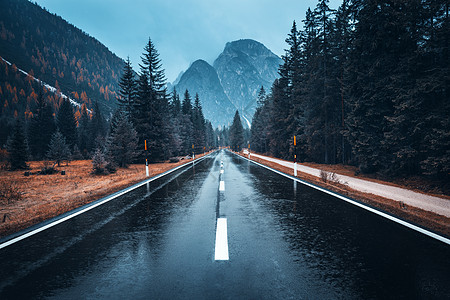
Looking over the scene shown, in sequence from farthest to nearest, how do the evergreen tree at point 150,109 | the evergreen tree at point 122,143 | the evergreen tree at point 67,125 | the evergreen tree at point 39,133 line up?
the evergreen tree at point 67,125 → the evergreen tree at point 39,133 → the evergreen tree at point 150,109 → the evergreen tree at point 122,143

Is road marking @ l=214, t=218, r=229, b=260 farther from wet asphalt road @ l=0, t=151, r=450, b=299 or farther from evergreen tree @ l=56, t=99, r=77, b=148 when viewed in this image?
evergreen tree @ l=56, t=99, r=77, b=148

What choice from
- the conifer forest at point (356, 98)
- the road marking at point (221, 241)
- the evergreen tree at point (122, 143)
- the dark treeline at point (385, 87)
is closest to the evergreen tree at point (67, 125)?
the conifer forest at point (356, 98)

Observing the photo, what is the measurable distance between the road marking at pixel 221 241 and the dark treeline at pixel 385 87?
36.2 feet

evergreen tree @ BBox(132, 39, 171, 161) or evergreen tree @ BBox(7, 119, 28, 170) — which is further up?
evergreen tree @ BBox(132, 39, 171, 161)

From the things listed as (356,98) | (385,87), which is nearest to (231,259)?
(385,87)

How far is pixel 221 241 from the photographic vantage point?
157 inches

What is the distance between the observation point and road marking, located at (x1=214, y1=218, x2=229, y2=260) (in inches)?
135

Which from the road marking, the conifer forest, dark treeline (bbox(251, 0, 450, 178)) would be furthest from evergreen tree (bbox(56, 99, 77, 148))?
the road marking

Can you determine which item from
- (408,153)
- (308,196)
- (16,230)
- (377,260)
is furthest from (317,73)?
(16,230)

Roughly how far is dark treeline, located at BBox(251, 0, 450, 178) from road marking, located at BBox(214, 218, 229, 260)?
36.2 feet

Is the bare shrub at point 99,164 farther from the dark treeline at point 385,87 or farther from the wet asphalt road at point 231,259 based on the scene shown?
the dark treeline at point 385,87

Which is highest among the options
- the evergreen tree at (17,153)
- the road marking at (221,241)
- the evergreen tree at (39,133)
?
the evergreen tree at (39,133)

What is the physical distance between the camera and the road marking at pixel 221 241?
343 cm

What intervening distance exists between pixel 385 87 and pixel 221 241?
1578 cm
